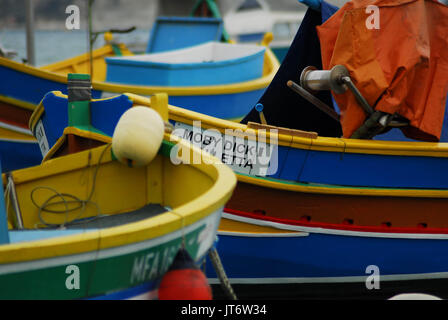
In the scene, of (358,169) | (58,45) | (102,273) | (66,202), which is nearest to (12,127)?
(66,202)

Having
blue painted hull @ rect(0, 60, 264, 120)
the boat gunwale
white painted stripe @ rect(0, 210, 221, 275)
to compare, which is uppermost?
the boat gunwale

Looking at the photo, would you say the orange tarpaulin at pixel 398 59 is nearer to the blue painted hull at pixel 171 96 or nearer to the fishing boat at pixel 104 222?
the fishing boat at pixel 104 222

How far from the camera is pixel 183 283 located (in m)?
2.77

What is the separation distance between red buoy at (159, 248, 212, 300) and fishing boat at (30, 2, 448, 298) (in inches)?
70.8

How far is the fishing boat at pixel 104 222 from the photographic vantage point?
2.56 meters

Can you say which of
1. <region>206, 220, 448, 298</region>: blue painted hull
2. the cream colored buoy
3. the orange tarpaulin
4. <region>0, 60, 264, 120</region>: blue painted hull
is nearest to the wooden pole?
<region>0, 60, 264, 120</region>: blue painted hull

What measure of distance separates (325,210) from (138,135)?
6.49 ft

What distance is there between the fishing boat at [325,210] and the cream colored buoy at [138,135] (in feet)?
3.49

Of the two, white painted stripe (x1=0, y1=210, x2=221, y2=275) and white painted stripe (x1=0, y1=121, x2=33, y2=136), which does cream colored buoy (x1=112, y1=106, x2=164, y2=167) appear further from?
white painted stripe (x1=0, y1=121, x2=33, y2=136)

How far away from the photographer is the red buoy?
9.04ft

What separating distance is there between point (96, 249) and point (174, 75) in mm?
5652

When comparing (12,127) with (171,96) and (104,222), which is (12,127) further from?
(104,222)

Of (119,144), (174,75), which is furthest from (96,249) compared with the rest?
(174,75)

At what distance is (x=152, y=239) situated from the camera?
2709 mm
